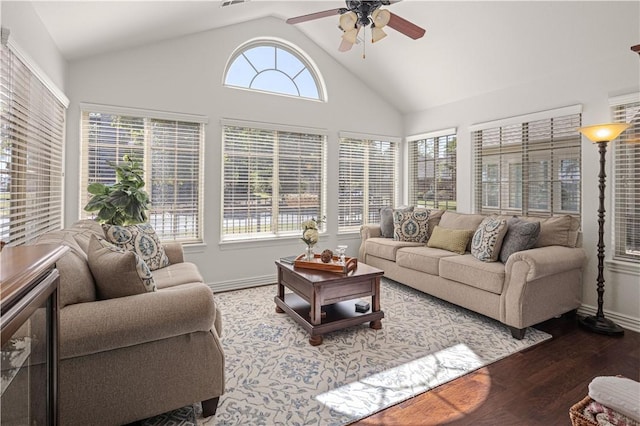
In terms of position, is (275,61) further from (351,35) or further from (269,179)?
(351,35)

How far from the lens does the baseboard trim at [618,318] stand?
317cm

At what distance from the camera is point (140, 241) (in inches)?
116

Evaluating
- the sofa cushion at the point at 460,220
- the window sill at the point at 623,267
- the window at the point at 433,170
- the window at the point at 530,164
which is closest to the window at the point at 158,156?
the sofa cushion at the point at 460,220

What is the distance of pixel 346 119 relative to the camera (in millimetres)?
5238

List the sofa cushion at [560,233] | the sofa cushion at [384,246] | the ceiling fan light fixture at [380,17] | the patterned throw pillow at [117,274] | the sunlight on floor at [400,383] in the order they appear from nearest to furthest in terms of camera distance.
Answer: the patterned throw pillow at [117,274] → the sunlight on floor at [400,383] → the ceiling fan light fixture at [380,17] → the sofa cushion at [560,233] → the sofa cushion at [384,246]

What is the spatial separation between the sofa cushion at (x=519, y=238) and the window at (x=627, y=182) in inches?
32.8

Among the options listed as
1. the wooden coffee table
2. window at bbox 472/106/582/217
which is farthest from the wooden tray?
window at bbox 472/106/582/217

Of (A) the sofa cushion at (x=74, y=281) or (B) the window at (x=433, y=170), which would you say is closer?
(A) the sofa cushion at (x=74, y=281)

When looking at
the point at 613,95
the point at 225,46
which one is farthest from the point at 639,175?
the point at 225,46

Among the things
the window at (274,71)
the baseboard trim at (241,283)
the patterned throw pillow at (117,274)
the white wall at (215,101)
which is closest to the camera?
the patterned throw pillow at (117,274)

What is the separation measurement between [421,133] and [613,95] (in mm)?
2508

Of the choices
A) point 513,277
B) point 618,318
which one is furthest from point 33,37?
point 618,318

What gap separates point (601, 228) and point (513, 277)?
106 cm

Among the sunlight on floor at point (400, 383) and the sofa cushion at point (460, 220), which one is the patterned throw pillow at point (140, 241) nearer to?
the sunlight on floor at point (400, 383)
